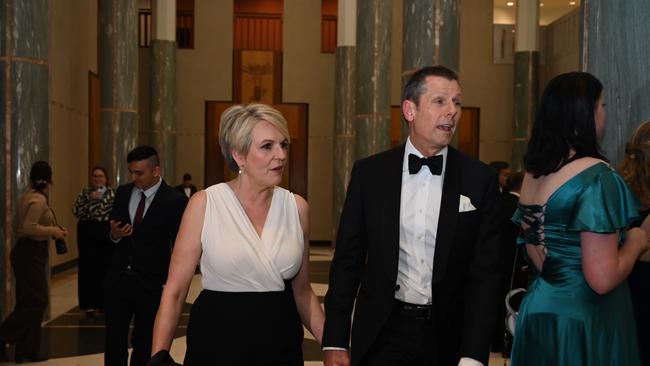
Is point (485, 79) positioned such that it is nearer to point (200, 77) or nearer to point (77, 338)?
point (200, 77)

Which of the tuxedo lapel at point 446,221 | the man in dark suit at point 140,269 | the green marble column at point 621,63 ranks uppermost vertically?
the green marble column at point 621,63

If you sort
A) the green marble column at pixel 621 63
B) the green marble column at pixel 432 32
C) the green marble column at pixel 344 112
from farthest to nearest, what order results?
the green marble column at pixel 344 112 < the green marble column at pixel 432 32 < the green marble column at pixel 621 63

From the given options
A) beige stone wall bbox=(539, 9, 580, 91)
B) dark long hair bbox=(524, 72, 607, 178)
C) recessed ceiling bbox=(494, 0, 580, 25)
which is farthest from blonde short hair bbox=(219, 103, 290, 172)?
recessed ceiling bbox=(494, 0, 580, 25)

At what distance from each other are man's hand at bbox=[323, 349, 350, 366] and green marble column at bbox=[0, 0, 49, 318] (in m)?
5.57

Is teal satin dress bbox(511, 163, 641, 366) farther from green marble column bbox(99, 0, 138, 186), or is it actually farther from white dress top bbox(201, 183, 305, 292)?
green marble column bbox(99, 0, 138, 186)

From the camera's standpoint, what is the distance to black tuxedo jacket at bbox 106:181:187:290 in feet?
18.2

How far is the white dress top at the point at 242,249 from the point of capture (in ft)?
10.4

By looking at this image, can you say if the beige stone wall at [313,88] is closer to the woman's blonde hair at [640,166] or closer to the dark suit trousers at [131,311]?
the dark suit trousers at [131,311]

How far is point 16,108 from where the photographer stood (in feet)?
26.8

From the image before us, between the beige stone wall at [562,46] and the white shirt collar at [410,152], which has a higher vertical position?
the beige stone wall at [562,46]

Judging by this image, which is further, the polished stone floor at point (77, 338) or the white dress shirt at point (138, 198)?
the polished stone floor at point (77, 338)

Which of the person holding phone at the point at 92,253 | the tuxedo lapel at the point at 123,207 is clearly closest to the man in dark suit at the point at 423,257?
the tuxedo lapel at the point at 123,207

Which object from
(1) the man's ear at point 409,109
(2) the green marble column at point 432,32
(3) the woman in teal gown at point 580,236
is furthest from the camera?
(2) the green marble column at point 432,32

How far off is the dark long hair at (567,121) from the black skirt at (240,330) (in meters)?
1.10
